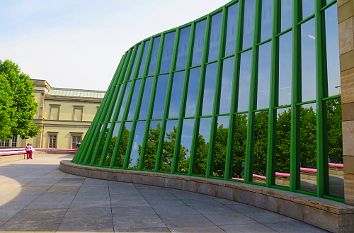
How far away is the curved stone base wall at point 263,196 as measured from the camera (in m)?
6.63

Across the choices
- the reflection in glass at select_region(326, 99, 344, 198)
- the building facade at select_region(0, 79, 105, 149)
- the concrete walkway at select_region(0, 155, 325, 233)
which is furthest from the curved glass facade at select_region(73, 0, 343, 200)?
the building facade at select_region(0, 79, 105, 149)

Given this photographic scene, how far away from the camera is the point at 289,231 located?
267 inches

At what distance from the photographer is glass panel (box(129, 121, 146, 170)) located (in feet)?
50.7

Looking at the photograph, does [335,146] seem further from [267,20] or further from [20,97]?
[20,97]

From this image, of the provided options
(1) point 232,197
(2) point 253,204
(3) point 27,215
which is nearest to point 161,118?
(1) point 232,197

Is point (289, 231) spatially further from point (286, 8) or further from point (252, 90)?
point (286, 8)

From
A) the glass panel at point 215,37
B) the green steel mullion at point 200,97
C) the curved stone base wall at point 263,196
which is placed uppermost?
the glass panel at point 215,37

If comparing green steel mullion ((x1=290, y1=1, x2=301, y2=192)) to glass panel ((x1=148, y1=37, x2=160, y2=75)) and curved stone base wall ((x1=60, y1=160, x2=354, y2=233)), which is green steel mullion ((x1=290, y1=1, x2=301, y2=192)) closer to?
curved stone base wall ((x1=60, y1=160, x2=354, y2=233))

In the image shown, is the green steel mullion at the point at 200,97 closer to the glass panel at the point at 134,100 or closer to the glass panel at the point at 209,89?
the glass panel at the point at 209,89

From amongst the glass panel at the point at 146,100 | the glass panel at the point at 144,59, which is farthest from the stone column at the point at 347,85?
the glass panel at the point at 144,59

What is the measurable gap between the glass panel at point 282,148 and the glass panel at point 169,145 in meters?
5.55

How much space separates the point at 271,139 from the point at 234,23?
5.91m

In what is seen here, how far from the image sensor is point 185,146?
13969mm

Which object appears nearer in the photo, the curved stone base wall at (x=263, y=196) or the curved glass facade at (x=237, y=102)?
the curved stone base wall at (x=263, y=196)
